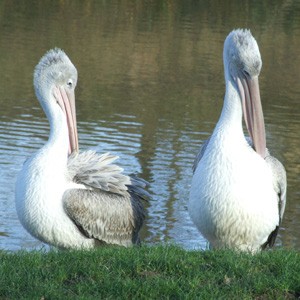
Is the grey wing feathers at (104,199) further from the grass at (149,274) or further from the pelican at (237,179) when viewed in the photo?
the grass at (149,274)

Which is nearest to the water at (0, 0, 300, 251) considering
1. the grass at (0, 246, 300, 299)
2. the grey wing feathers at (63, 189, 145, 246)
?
the grey wing feathers at (63, 189, 145, 246)

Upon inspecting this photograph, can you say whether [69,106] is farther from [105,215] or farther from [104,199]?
[105,215]

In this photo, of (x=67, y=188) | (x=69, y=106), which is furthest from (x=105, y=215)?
(x=69, y=106)

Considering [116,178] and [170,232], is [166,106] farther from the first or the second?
[116,178]

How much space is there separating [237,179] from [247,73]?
92 cm

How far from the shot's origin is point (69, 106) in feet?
25.9

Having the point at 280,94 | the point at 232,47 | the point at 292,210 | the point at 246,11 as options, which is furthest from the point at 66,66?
the point at 246,11

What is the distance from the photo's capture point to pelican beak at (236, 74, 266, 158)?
23.3 feet

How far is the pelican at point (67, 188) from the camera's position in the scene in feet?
23.2

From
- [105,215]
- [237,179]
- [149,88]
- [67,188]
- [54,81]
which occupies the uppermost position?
[54,81]

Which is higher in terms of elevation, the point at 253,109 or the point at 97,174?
the point at 253,109

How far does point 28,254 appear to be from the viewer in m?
5.84

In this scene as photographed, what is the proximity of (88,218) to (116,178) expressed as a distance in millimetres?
421

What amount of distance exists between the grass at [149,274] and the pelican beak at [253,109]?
1.37 meters
